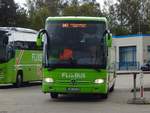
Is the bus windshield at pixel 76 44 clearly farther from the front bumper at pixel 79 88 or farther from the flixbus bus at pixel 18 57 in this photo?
the flixbus bus at pixel 18 57

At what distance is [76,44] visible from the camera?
813 inches

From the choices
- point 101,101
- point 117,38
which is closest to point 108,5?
point 117,38

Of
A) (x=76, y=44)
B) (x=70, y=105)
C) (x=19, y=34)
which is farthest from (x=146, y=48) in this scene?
(x=70, y=105)

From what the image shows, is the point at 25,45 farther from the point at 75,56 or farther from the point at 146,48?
the point at 146,48


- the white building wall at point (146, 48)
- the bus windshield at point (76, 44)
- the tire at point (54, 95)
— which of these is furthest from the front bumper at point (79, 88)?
the white building wall at point (146, 48)

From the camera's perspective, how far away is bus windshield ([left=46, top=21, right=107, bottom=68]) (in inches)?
802

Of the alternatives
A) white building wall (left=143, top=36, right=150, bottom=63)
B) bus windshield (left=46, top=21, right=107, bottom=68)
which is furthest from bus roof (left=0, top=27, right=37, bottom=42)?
white building wall (left=143, top=36, right=150, bottom=63)

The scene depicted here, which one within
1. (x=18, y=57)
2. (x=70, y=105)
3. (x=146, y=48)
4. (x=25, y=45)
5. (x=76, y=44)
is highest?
(x=76, y=44)

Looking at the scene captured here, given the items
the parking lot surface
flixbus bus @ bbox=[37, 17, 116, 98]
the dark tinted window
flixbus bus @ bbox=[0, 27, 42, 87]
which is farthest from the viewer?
the dark tinted window

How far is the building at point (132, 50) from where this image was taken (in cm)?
7906

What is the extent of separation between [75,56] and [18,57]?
1140cm

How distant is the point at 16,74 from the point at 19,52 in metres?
1.33

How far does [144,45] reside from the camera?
3105 inches

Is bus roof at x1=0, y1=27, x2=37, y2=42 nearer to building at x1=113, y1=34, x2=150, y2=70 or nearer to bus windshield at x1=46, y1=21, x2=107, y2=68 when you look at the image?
bus windshield at x1=46, y1=21, x2=107, y2=68
